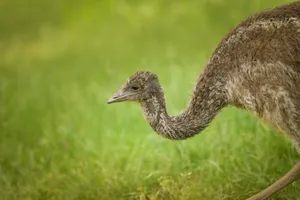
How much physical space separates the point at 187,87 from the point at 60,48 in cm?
490

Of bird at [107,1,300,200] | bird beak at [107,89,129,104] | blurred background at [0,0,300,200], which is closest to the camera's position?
bird at [107,1,300,200]

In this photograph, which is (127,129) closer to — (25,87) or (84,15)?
(25,87)

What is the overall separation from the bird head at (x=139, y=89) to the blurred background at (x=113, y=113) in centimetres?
77

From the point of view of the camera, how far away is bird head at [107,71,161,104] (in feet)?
28.0

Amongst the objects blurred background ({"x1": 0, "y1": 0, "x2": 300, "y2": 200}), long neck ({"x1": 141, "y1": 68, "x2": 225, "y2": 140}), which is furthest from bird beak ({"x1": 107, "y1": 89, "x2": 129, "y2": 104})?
blurred background ({"x1": 0, "y1": 0, "x2": 300, "y2": 200})

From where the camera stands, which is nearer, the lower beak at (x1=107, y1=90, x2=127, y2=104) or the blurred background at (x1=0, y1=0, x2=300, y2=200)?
the lower beak at (x1=107, y1=90, x2=127, y2=104)

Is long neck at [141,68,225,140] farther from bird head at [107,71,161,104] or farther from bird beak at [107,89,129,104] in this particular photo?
bird beak at [107,89,129,104]

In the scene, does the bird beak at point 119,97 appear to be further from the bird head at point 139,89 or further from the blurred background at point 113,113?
the blurred background at point 113,113

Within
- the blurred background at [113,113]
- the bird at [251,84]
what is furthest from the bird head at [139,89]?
the blurred background at [113,113]

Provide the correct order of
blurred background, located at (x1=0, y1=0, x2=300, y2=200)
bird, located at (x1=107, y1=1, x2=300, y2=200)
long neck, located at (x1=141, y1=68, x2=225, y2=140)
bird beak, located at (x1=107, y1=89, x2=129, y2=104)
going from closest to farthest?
bird, located at (x1=107, y1=1, x2=300, y2=200) < long neck, located at (x1=141, y1=68, x2=225, y2=140) < bird beak, located at (x1=107, y1=89, x2=129, y2=104) < blurred background, located at (x1=0, y1=0, x2=300, y2=200)

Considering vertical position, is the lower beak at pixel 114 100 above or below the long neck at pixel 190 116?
above

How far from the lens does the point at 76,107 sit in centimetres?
1242

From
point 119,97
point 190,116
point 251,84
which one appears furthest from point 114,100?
point 251,84

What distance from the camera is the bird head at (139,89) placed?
28.0 feet
